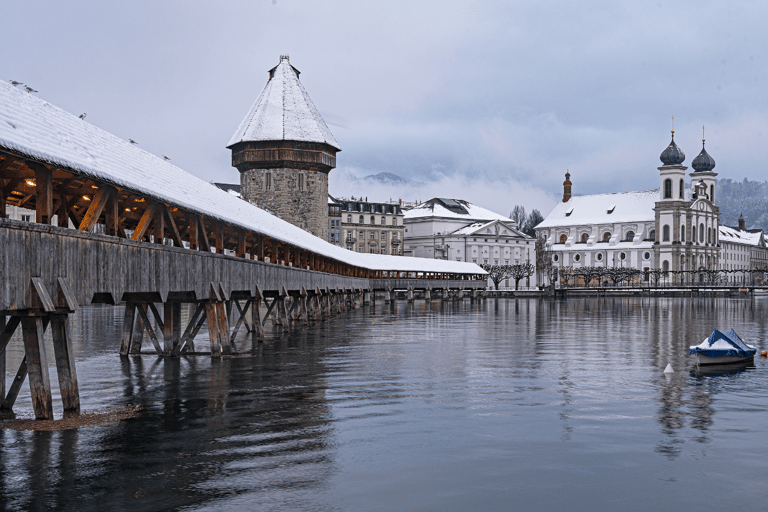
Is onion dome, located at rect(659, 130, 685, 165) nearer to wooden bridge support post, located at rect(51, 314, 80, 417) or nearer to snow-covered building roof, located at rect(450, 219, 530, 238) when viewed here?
snow-covered building roof, located at rect(450, 219, 530, 238)

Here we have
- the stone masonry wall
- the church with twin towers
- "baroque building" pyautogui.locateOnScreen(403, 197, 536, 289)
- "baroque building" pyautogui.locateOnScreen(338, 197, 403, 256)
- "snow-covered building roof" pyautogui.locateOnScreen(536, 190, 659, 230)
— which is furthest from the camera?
"snow-covered building roof" pyautogui.locateOnScreen(536, 190, 659, 230)

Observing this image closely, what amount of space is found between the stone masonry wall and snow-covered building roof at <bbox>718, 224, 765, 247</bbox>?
116 meters

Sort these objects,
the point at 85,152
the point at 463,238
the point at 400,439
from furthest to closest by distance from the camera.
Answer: the point at 463,238 < the point at 85,152 < the point at 400,439

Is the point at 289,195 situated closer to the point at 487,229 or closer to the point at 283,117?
the point at 283,117

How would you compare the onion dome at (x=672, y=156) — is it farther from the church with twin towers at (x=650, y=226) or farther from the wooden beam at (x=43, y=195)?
the wooden beam at (x=43, y=195)

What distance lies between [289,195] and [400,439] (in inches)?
2254

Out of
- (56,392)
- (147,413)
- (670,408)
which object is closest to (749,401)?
(670,408)

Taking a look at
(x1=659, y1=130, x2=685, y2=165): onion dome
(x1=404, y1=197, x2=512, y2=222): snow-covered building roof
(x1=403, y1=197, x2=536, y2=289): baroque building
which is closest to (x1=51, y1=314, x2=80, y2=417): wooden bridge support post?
(x1=403, y1=197, x2=536, y2=289): baroque building

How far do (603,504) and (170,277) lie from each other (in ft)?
39.7

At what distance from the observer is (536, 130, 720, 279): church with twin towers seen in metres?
133

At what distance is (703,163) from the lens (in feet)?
476

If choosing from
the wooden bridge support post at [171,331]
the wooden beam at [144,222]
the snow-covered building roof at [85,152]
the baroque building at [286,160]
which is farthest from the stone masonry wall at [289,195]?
the wooden beam at [144,222]

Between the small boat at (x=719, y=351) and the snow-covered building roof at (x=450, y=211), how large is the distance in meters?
108

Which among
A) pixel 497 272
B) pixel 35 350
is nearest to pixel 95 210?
pixel 35 350
